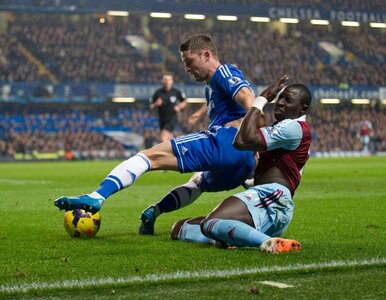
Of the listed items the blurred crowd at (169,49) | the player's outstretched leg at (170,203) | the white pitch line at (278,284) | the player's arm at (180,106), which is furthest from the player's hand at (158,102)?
the blurred crowd at (169,49)

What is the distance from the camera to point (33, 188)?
1512cm

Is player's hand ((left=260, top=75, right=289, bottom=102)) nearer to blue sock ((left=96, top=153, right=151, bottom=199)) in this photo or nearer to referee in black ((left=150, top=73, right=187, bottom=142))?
blue sock ((left=96, top=153, right=151, bottom=199))

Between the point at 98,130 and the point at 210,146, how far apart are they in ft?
118

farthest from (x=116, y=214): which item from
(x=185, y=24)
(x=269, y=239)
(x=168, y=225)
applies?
(x=185, y=24)

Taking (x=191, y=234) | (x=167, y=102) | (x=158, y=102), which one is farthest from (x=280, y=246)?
(x=167, y=102)

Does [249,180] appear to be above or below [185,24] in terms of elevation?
below

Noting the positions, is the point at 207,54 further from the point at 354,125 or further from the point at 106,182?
the point at 354,125

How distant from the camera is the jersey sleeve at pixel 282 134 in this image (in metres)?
5.77

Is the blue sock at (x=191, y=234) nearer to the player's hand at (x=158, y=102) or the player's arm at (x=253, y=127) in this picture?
the player's arm at (x=253, y=127)

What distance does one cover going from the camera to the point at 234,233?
18.8 feet

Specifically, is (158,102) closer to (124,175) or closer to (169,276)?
(124,175)

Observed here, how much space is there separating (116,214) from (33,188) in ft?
19.3

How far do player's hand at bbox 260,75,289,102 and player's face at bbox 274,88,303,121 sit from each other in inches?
4.0

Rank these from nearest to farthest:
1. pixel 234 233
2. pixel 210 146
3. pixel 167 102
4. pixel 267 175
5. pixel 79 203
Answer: pixel 234 233 < pixel 79 203 < pixel 267 175 < pixel 210 146 < pixel 167 102
